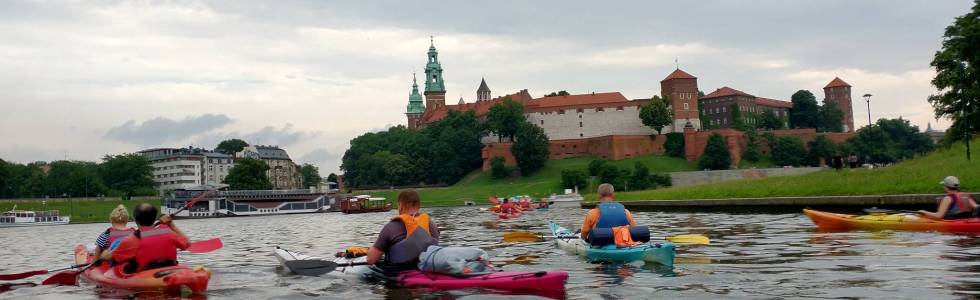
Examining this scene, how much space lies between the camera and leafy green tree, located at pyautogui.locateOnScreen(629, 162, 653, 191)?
118625 mm

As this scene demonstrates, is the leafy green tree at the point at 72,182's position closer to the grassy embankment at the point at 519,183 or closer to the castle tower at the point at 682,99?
the grassy embankment at the point at 519,183

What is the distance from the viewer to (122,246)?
1364cm

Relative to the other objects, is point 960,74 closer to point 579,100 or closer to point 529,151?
point 529,151

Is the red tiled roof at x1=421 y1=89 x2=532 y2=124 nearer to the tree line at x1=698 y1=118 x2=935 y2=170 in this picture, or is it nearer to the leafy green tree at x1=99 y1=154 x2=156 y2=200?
the tree line at x1=698 y1=118 x2=935 y2=170

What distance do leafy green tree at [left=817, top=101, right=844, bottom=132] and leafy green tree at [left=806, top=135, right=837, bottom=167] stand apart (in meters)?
33.1

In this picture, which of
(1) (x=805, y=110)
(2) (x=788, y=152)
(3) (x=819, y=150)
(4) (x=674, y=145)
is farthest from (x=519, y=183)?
(1) (x=805, y=110)

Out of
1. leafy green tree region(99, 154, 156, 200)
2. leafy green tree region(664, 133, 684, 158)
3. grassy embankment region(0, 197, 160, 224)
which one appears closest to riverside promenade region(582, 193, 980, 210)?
grassy embankment region(0, 197, 160, 224)

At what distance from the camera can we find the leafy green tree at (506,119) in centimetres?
15388

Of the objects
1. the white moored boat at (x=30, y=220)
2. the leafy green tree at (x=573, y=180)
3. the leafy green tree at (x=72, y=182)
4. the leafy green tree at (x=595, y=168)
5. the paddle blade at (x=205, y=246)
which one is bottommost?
the paddle blade at (x=205, y=246)

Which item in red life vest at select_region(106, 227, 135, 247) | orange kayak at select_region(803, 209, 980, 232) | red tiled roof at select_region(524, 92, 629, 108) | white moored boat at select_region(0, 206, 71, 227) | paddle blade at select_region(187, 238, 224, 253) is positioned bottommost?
orange kayak at select_region(803, 209, 980, 232)

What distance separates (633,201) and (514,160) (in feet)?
284

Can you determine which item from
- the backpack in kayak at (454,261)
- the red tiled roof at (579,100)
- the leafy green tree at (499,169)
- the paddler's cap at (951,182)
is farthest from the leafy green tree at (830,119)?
the backpack in kayak at (454,261)

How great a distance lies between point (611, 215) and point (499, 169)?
125 m

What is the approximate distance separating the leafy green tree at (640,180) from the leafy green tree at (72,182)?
8015 cm
